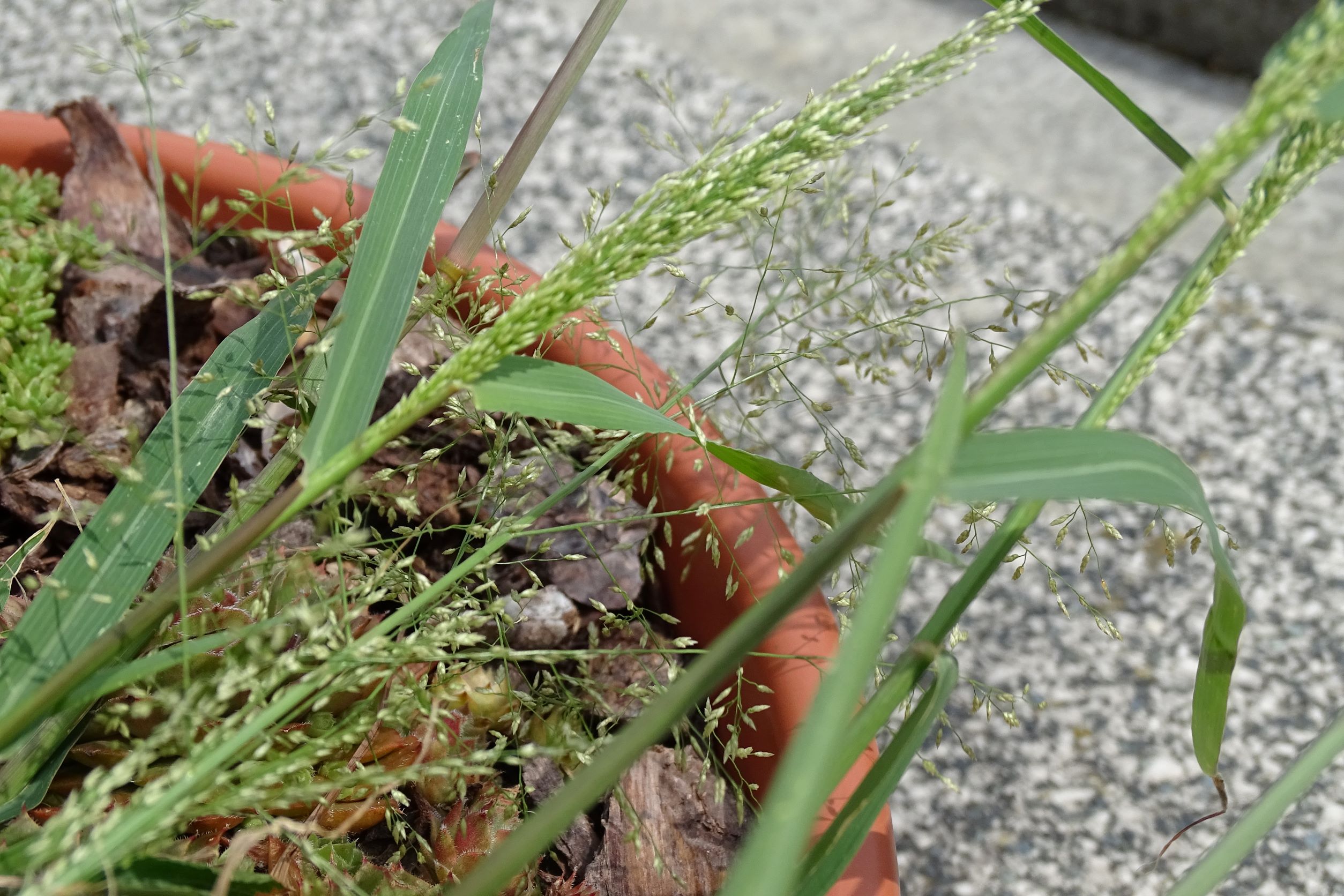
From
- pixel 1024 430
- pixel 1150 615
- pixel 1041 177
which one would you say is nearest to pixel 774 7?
pixel 1041 177

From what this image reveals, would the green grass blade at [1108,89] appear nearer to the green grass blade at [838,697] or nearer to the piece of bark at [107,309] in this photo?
the green grass blade at [838,697]

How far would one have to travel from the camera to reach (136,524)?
1.45 ft

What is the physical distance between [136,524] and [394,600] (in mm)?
243

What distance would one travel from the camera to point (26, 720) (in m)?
0.37

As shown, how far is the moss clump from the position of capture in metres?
0.70

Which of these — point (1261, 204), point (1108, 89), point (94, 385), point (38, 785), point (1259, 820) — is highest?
point (1108, 89)

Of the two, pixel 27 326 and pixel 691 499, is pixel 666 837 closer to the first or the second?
pixel 691 499

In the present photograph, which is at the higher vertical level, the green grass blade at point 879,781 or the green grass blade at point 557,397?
the green grass blade at point 557,397

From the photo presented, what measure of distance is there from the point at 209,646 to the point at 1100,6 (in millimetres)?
2020

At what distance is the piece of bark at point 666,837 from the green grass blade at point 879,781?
146mm

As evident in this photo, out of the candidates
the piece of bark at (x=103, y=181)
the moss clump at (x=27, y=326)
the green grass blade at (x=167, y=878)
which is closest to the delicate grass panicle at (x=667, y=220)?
the green grass blade at (x=167, y=878)

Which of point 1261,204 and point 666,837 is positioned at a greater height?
point 1261,204

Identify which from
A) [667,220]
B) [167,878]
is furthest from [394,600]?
[667,220]

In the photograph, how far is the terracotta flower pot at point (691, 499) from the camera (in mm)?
583
